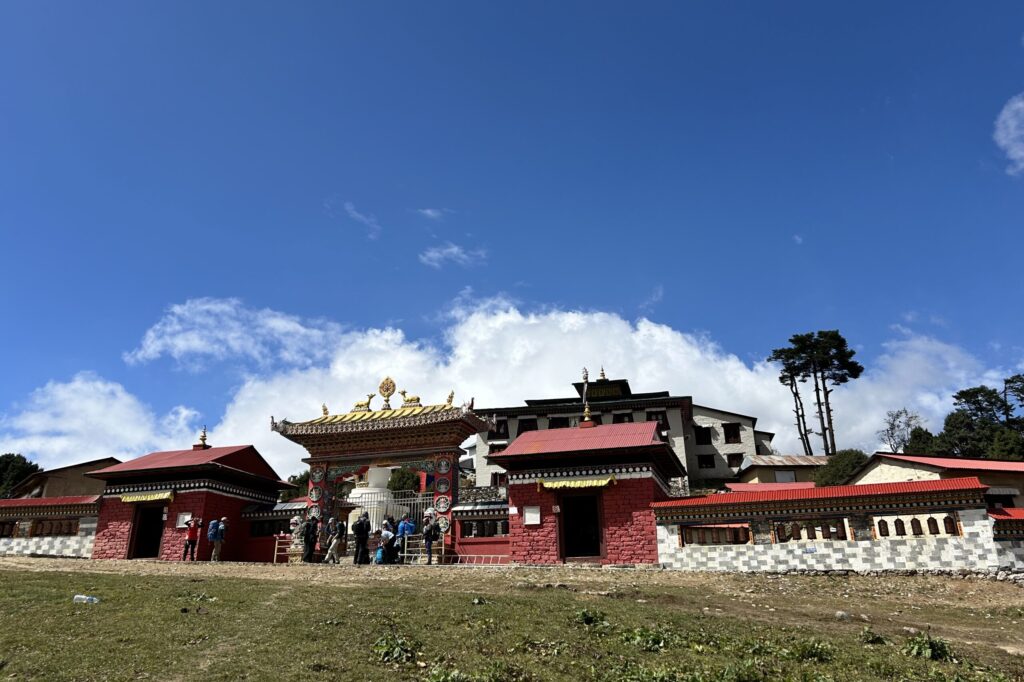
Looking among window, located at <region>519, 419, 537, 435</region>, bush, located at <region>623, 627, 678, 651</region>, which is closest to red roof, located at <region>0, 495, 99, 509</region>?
bush, located at <region>623, 627, 678, 651</region>

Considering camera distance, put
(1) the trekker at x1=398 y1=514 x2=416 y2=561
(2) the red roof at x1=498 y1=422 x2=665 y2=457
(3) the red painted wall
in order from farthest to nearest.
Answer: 1. (1) the trekker at x1=398 y1=514 x2=416 y2=561
2. (2) the red roof at x1=498 y1=422 x2=665 y2=457
3. (3) the red painted wall

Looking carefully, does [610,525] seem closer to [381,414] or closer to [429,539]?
[429,539]

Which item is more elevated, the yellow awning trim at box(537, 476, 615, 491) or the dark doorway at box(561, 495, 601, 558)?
the yellow awning trim at box(537, 476, 615, 491)

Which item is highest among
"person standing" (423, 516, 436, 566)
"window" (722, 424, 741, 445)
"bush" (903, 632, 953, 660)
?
"window" (722, 424, 741, 445)

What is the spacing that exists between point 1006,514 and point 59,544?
32.2m

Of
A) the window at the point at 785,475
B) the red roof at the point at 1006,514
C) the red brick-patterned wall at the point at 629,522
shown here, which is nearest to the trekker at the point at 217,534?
the red brick-patterned wall at the point at 629,522

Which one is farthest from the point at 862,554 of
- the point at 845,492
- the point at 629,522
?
the point at 629,522

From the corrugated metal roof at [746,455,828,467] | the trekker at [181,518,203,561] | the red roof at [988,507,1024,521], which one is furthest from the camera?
the corrugated metal roof at [746,455,828,467]

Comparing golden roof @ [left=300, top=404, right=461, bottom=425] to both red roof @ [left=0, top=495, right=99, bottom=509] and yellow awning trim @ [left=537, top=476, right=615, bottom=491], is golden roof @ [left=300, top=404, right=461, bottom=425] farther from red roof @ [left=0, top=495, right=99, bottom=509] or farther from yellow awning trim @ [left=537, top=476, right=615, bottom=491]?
red roof @ [left=0, top=495, right=99, bottom=509]

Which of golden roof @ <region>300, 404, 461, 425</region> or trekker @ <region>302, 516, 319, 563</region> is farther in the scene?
golden roof @ <region>300, 404, 461, 425</region>

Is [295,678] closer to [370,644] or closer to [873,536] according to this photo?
[370,644]

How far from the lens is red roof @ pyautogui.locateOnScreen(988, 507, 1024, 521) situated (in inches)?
672

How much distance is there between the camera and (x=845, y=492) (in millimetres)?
19172

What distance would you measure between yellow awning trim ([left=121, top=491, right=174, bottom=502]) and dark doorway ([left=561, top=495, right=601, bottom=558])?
15.2 m
